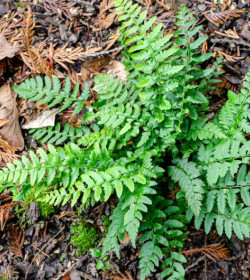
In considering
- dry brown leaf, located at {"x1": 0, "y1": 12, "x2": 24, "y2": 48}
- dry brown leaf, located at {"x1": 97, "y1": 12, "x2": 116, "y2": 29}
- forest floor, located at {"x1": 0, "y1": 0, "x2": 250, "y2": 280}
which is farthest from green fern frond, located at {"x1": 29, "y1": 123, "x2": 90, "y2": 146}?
dry brown leaf, located at {"x1": 97, "y1": 12, "x2": 116, "y2": 29}

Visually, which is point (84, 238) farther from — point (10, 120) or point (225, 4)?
point (225, 4)

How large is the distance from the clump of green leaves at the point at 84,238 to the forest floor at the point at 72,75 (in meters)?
0.07

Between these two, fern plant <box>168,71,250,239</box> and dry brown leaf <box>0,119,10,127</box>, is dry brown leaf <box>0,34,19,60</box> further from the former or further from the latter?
fern plant <box>168,71,250,239</box>

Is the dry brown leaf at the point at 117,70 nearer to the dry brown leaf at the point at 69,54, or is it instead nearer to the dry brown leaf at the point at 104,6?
A: the dry brown leaf at the point at 69,54

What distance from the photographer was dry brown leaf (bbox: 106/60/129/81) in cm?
465

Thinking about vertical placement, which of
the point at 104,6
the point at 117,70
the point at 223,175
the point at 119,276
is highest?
the point at 104,6

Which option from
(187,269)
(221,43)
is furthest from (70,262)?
(221,43)

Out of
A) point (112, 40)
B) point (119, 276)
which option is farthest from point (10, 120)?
point (119, 276)

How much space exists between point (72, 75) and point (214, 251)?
9.39 feet

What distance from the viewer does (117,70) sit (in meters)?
4.70

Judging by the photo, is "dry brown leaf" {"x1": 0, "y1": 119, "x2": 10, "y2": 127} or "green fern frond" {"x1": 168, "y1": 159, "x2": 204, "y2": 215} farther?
"dry brown leaf" {"x1": 0, "y1": 119, "x2": 10, "y2": 127}

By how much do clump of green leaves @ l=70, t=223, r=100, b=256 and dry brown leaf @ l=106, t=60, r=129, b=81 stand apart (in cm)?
197

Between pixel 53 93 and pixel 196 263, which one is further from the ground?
pixel 53 93

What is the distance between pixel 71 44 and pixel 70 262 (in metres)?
2.90
